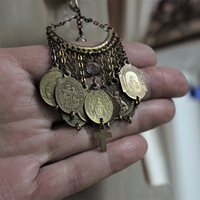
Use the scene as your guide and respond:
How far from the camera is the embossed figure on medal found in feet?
3.01

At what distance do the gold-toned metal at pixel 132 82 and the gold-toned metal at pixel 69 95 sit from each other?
225mm

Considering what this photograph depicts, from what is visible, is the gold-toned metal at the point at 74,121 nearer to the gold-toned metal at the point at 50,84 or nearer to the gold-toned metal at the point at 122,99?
the gold-toned metal at the point at 50,84

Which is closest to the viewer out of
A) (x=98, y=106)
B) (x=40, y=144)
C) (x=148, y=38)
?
(x=40, y=144)

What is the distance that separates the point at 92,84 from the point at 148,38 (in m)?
1.45

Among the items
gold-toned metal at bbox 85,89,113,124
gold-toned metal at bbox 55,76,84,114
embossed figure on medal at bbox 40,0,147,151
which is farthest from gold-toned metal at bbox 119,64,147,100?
gold-toned metal at bbox 55,76,84,114

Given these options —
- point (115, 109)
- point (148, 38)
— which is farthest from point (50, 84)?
point (148, 38)

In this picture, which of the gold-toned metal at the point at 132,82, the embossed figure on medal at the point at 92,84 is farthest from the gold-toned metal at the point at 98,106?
the gold-toned metal at the point at 132,82

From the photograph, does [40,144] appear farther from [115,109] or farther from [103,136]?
[115,109]

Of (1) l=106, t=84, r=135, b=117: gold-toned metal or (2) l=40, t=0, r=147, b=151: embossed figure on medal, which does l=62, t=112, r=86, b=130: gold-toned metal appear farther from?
(1) l=106, t=84, r=135, b=117: gold-toned metal

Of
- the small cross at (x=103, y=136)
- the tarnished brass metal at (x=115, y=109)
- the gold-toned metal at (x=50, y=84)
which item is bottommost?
the small cross at (x=103, y=136)

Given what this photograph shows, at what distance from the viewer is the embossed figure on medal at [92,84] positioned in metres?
0.92

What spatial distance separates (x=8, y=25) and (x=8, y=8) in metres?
0.08

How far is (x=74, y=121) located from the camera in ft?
3.04

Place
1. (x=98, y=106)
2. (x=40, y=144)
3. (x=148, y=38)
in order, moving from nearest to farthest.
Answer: (x=40, y=144)
(x=98, y=106)
(x=148, y=38)
